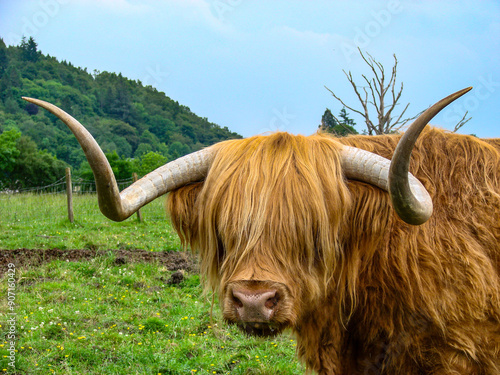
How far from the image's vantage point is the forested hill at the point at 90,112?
64.2 m

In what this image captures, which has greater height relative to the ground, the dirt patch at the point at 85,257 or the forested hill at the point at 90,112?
the forested hill at the point at 90,112

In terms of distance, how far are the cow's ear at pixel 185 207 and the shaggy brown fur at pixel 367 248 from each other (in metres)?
0.11

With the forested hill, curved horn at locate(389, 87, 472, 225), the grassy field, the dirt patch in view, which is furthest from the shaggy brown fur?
the forested hill

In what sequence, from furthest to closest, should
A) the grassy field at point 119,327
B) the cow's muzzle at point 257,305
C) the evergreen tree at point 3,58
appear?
the evergreen tree at point 3,58 → the grassy field at point 119,327 → the cow's muzzle at point 257,305

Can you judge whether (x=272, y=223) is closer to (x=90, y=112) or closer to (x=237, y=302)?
(x=237, y=302)

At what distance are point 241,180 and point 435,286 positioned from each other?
1269mm

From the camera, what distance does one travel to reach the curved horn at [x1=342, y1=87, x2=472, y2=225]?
1.95 m

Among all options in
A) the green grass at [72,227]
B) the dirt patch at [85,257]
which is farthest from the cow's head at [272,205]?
the green grass at [72,227]

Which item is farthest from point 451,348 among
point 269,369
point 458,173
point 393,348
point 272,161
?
point 269,369

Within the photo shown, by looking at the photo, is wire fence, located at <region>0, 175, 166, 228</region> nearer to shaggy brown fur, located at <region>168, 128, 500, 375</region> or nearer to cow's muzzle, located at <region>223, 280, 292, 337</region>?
shaggy brown fur, located at <region>168, 128, 500, 375</region>

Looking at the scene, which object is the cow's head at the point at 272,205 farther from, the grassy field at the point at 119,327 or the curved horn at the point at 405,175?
the grassy field at the point at 119,327

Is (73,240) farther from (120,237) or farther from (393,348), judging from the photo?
(393,348)

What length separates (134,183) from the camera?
271cm

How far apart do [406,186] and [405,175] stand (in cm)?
6
